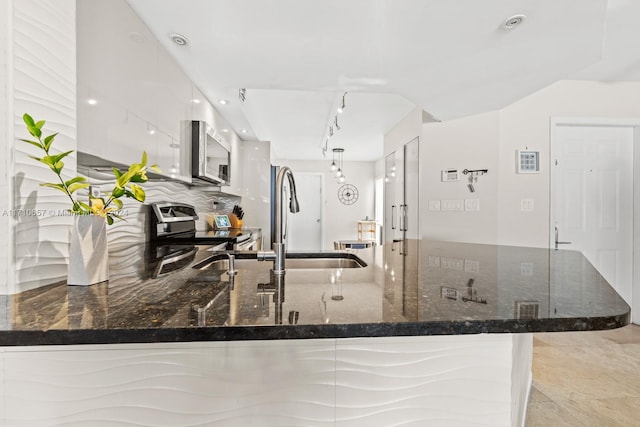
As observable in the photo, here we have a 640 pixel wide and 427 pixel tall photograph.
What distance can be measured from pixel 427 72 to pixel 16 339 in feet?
7.25

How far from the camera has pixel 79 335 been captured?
1.96ft

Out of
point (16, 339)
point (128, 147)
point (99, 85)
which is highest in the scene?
point (99, 85)

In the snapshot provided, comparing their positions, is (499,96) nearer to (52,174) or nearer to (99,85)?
(99,85)

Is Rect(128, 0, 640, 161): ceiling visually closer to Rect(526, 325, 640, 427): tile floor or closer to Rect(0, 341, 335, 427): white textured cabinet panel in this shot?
Rect(0, 341, 335, 427): white textured cabinet panel

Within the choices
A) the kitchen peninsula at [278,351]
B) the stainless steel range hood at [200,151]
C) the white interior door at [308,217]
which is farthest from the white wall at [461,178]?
the white interior door at [308,217]

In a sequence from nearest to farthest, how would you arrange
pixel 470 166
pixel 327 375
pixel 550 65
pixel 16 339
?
pixel 16 339 → pixel 327 375 → pixel 550 65 → pixel 470 166

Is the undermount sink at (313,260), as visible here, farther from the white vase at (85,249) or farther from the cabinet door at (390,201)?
the cabinet door at (390,201)

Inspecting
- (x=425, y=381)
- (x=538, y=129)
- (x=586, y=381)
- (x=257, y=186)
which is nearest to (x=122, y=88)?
(x=425, y=381)

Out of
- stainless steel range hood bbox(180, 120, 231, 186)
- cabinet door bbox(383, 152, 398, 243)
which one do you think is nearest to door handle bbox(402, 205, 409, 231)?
cabinet door bbox(383, 152, 398, 243)

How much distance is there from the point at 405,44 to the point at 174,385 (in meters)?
1.80

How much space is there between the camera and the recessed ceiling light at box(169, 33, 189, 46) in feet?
6.30

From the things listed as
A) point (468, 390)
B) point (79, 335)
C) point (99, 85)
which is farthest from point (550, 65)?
point (79, 335)

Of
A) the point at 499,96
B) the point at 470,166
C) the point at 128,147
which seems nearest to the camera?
the point at 128,147

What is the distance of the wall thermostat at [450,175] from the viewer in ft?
11.3
